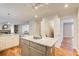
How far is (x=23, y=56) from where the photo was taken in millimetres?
1580

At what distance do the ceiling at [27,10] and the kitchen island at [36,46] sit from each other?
395 mm

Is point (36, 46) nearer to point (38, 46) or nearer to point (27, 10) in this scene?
point (38, 46)

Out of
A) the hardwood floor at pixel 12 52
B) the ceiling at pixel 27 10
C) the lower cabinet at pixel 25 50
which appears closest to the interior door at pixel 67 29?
the ceiling at pixel 27 10

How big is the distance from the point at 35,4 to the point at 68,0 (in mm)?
534

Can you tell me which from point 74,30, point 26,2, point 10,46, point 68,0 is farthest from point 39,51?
point 68,0

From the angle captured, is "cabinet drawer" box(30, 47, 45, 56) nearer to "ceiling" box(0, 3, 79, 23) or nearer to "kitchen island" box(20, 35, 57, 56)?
"kitchen island" box(20, 35, 57, 56)

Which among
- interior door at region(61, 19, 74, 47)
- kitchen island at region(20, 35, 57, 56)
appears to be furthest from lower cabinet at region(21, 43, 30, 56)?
interior door at region(61, 19, 74, 47)

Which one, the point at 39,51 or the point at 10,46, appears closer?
the point at 39,51

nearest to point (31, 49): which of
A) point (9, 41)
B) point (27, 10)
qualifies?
point (9, 41)

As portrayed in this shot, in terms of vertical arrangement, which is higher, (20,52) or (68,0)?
(68,0)

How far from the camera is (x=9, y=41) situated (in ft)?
5.52

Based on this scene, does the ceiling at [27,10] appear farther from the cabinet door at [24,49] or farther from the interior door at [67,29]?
the cabinet door at [24,49]

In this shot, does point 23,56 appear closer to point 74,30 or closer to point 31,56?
point 31,56

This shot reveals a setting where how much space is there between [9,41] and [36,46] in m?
0.49
